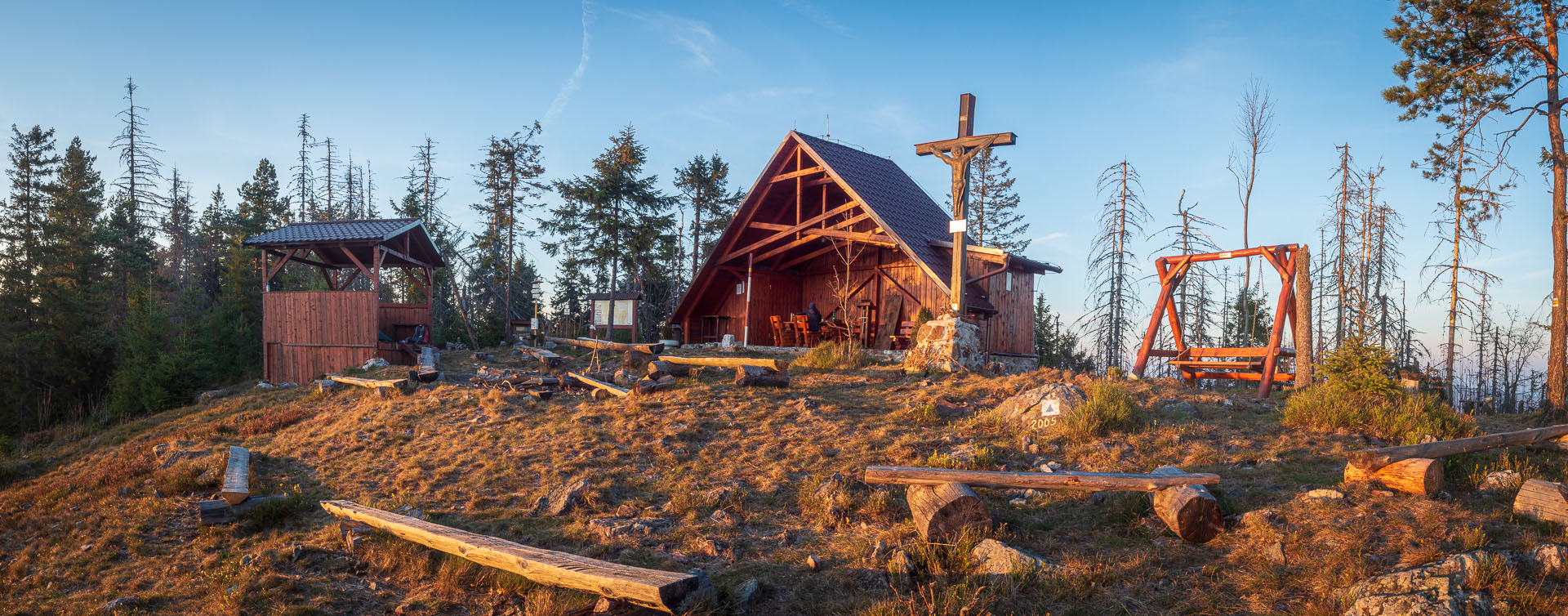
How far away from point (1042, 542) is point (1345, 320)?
22059 millimetres

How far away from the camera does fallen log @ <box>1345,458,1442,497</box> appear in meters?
5.78

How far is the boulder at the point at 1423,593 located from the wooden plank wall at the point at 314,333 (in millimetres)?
21364

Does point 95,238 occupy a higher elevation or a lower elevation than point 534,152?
lower

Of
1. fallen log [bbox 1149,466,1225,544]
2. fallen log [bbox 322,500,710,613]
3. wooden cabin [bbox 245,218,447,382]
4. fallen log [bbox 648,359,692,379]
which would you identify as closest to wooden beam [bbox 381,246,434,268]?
wooden cabin [bbox 245,218,447,382]

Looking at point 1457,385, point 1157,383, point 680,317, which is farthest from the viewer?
point 680,317

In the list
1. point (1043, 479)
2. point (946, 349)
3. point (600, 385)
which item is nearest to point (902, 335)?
point (946, 349)

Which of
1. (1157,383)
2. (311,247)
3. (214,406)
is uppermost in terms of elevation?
(311,247)

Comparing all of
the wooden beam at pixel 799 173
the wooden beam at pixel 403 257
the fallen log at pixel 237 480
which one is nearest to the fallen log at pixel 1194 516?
the fallen log at pixel 237 480

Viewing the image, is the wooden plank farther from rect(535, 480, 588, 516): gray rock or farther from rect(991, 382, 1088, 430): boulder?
rect(991, 382, 1088, 430): boulder

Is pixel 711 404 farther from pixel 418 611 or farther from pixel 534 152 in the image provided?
pixel 534 152

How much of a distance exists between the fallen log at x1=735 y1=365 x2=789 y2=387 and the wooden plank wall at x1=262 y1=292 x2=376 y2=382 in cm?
1329

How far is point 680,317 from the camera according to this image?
23.4 metres

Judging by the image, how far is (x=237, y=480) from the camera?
8.48 meters

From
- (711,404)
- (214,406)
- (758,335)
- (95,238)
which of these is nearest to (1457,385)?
(758,335)
